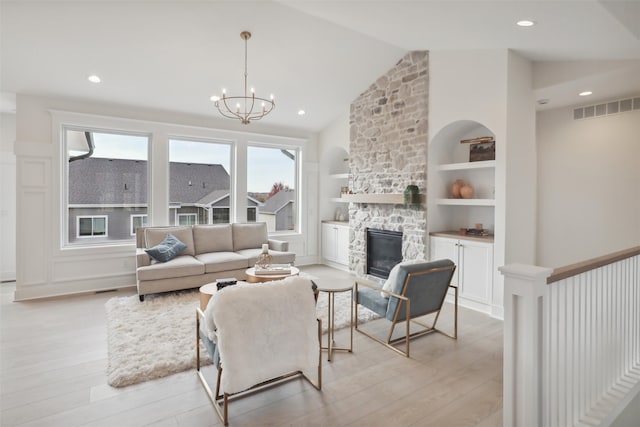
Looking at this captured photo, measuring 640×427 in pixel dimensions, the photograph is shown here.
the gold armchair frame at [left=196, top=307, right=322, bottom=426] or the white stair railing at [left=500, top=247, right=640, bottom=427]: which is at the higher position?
the white stair railing at [left=500, top=247, right=640, bottom=427]

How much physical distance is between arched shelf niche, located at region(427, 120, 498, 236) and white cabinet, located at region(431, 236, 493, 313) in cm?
42

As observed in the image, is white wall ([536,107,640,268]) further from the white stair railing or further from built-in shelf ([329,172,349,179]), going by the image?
built-in shelf ([329,172,349,179])

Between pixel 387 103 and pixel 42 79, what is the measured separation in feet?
15.6

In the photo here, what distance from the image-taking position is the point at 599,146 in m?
4.45

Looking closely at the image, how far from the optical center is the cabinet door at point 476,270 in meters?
4.23

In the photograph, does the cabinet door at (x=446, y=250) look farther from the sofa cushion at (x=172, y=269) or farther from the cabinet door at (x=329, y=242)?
the sofa cushion at (x=172, y=269)

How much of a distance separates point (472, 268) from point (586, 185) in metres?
1.91

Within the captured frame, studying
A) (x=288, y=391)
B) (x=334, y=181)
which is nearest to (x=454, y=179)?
(x=334, y=181)

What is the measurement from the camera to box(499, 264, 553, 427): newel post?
178 centimetres

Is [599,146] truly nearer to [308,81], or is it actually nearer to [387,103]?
[387,103]

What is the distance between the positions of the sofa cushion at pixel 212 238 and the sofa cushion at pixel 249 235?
4.5 inches

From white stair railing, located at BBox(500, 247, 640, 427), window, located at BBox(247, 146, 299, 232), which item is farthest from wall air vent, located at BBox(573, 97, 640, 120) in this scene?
window, located at BBox(247, 146, 299, 232)

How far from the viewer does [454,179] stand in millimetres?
5176

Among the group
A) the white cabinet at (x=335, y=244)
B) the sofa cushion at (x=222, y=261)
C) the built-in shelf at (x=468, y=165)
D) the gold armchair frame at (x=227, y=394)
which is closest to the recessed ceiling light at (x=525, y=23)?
the built-in shelf at (x=468, y=165)
